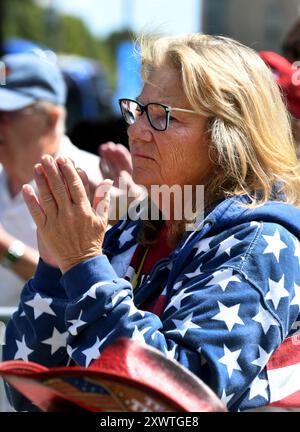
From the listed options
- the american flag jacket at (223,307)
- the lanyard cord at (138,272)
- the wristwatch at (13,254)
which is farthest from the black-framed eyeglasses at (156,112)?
the wristwatch at (13,254)

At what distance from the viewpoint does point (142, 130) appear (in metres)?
2.30

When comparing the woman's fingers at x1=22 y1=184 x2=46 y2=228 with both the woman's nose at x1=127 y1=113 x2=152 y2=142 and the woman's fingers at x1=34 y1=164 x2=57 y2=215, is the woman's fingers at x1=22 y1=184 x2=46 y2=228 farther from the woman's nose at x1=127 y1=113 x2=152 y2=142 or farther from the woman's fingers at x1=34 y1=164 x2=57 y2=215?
the woman's nose at x1=127 y1=113 x2=152 y2=142

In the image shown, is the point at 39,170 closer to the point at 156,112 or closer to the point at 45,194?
the point at 45,194

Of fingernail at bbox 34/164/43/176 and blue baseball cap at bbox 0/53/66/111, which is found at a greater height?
fingernail at bbox 34/164/43/176

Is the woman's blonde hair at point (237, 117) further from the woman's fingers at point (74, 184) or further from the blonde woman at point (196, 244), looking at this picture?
the woman's fingers at point (74, 184)

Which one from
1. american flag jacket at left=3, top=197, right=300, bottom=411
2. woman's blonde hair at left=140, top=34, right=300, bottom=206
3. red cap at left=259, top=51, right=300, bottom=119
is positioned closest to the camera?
american flag jacket at left=3, top=197, right=300, bottom=411

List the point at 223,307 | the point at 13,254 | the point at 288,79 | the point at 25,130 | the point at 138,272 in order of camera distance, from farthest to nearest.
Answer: the point at 25,130 → the point at 13,254 → the point at 288,79 → the point at 138,272 → the point at 223,307

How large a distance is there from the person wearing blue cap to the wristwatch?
0.64 feet

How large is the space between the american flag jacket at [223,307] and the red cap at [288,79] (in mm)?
1014

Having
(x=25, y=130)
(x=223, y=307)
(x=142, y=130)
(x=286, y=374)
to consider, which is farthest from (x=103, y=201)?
(x=25, y=130)

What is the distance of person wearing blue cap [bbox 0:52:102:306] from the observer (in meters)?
3.86

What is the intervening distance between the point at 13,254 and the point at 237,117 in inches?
63.2

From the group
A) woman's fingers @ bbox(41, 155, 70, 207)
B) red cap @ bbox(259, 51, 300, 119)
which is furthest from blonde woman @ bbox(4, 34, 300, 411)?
red cap @ bbox(259, 51, 300, 119)

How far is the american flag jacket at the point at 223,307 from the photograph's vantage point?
1987 mm
